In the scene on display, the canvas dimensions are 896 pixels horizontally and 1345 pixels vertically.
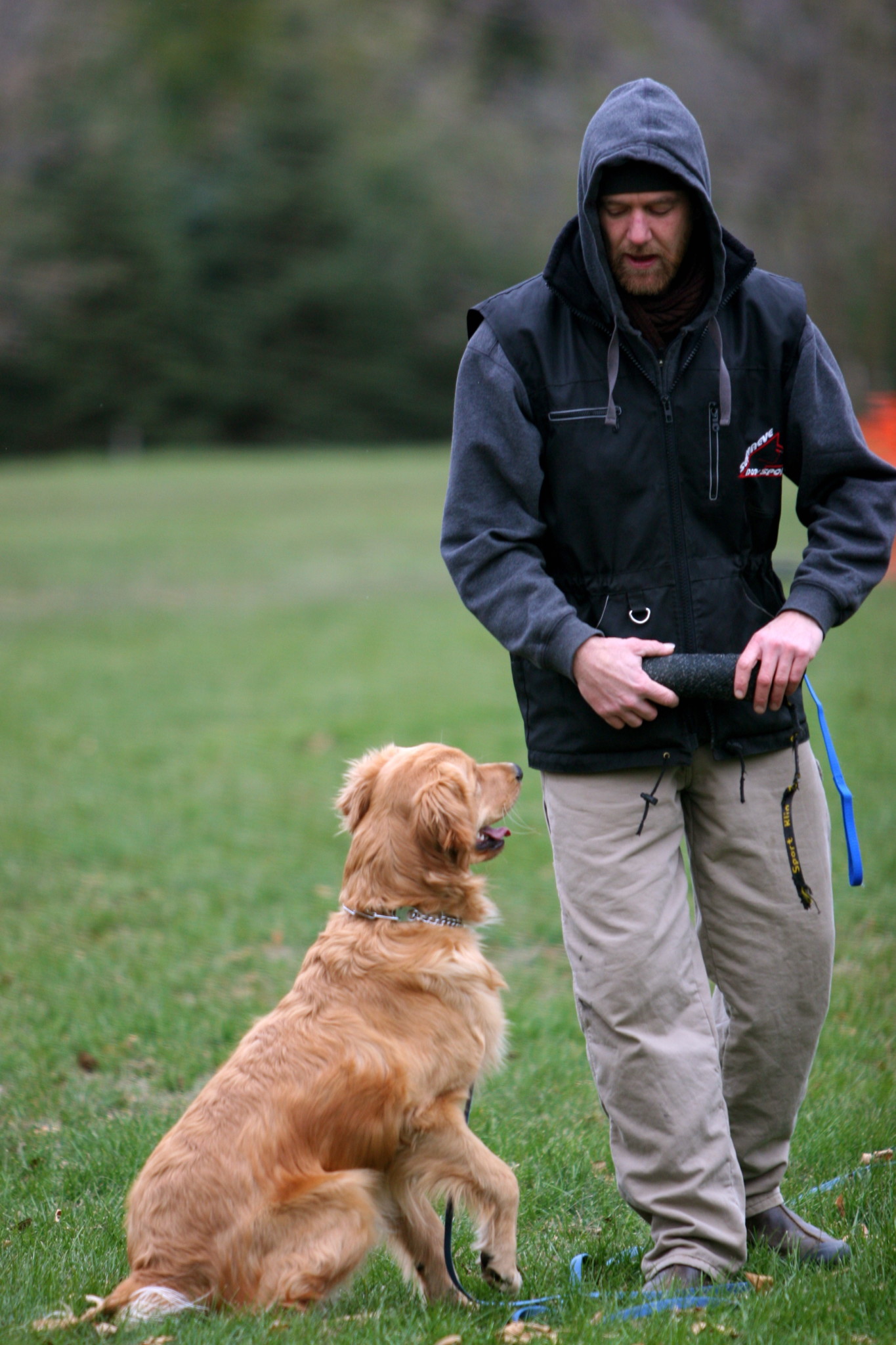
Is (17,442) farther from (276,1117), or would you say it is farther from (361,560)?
(276,1117)

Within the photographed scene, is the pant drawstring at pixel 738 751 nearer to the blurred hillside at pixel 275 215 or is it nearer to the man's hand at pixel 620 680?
the man's hand at pixel 620 680

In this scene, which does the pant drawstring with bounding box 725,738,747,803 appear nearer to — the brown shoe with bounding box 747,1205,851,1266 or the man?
the man

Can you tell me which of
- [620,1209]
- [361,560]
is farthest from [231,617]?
[620,1209]

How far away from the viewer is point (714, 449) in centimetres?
343

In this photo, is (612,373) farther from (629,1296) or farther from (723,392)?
(629,1296)

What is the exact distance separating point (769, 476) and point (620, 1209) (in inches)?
86.9

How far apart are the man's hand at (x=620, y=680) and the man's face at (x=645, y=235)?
2.98ft

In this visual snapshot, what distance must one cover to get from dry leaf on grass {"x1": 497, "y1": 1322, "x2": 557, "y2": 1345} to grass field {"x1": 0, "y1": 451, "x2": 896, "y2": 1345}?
0.04 meters

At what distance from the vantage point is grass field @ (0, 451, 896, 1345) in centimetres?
364

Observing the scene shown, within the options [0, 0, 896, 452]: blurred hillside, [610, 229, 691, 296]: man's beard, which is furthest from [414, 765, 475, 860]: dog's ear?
[0, 0, 896, 452]: blurred hillside

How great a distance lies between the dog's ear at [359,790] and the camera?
12.6 feet

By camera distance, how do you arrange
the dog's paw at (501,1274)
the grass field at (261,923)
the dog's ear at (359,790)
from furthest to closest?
the dog's ear at (359,790) < the grass field at (261,923) < the dog's paw at (501,1274)

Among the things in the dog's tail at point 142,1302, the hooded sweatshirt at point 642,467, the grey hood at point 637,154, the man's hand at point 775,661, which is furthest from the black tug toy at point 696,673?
the dog's tail at point 142,1302

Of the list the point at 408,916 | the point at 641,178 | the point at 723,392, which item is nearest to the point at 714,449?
the point at 723,392
